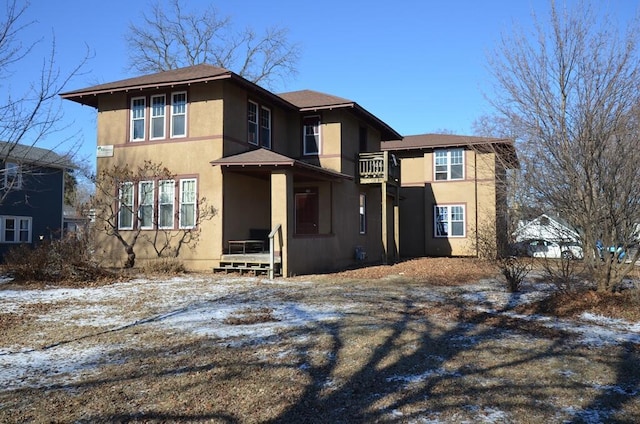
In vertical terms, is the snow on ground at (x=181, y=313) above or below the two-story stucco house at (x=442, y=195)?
below

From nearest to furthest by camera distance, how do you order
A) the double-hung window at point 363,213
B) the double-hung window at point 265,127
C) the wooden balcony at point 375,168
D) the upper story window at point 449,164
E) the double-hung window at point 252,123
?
the double-hung window at point 252,123 < the double-hung window at point 265,127 < the wooden balcony at point 375,168 < the double-hung window at point 363,213 < the upper story window at point 449,164

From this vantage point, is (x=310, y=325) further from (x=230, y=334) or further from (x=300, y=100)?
(x=300, y=100)

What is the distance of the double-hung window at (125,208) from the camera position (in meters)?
16.9

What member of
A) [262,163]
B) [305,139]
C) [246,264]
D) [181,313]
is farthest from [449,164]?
[181,313]

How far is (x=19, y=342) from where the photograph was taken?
7219 millimetres

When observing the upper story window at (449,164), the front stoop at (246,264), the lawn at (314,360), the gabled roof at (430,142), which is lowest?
the lawn at (314,360)

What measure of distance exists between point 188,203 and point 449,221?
14577mm

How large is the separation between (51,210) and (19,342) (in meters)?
24.4

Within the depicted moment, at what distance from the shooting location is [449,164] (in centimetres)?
2608

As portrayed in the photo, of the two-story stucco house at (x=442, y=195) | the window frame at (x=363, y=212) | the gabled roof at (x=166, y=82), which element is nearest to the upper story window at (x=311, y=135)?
the gabled roof at (x=166, y=82)

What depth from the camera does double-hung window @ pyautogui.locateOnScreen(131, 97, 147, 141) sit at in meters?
17.3

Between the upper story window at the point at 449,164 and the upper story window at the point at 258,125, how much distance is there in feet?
35.7

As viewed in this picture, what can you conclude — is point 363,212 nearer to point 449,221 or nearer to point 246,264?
point 449,221

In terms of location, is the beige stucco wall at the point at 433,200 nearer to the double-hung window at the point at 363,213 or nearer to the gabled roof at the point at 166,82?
the double-hung window at the point at 363,213
